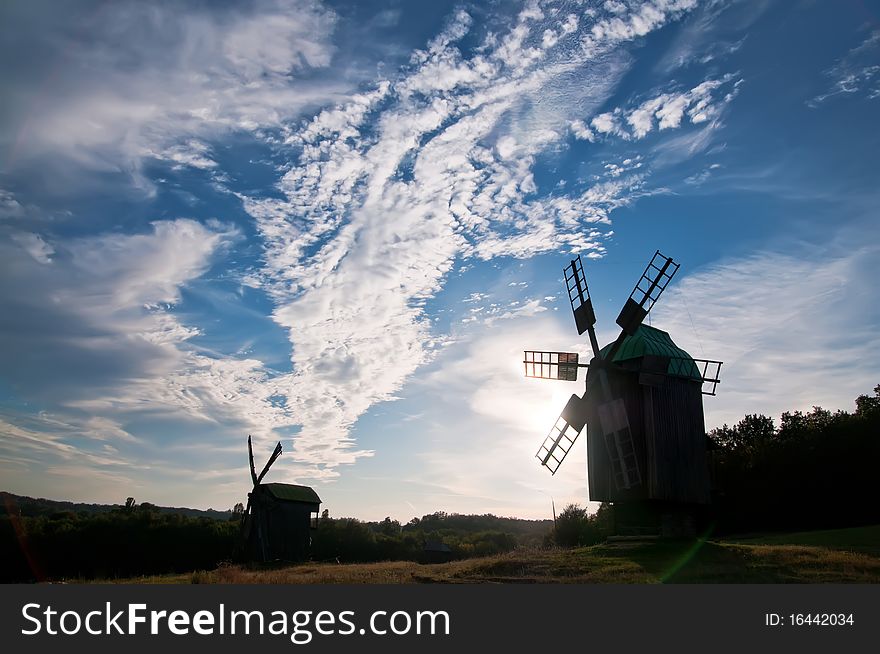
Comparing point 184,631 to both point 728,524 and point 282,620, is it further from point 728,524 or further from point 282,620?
point 728,524

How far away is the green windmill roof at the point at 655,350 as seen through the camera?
96.7 ft

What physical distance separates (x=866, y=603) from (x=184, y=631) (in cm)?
1379

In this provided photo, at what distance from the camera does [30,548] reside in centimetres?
4741

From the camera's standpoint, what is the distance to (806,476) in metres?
45.2

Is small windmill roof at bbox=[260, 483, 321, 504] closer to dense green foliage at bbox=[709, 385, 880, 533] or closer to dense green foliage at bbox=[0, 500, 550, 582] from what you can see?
dense green foliage at bbox=[0, 500, 550, 582]

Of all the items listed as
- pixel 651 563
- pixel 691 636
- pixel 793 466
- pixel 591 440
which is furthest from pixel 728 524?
pixel 691 636

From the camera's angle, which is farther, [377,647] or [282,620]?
[282,620]

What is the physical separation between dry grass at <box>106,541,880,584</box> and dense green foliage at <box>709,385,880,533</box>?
71.1ft

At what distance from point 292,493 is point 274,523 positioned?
309cm

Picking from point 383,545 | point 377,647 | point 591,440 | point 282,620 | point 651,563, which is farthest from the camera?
point 383,545

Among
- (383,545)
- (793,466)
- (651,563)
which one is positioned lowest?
(383,545)

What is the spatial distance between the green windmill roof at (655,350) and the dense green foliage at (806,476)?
17.1 meters

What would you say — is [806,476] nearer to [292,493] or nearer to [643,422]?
[643,422]

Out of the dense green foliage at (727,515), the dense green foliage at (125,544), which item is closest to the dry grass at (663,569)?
the dense green foliage at (727,515)
